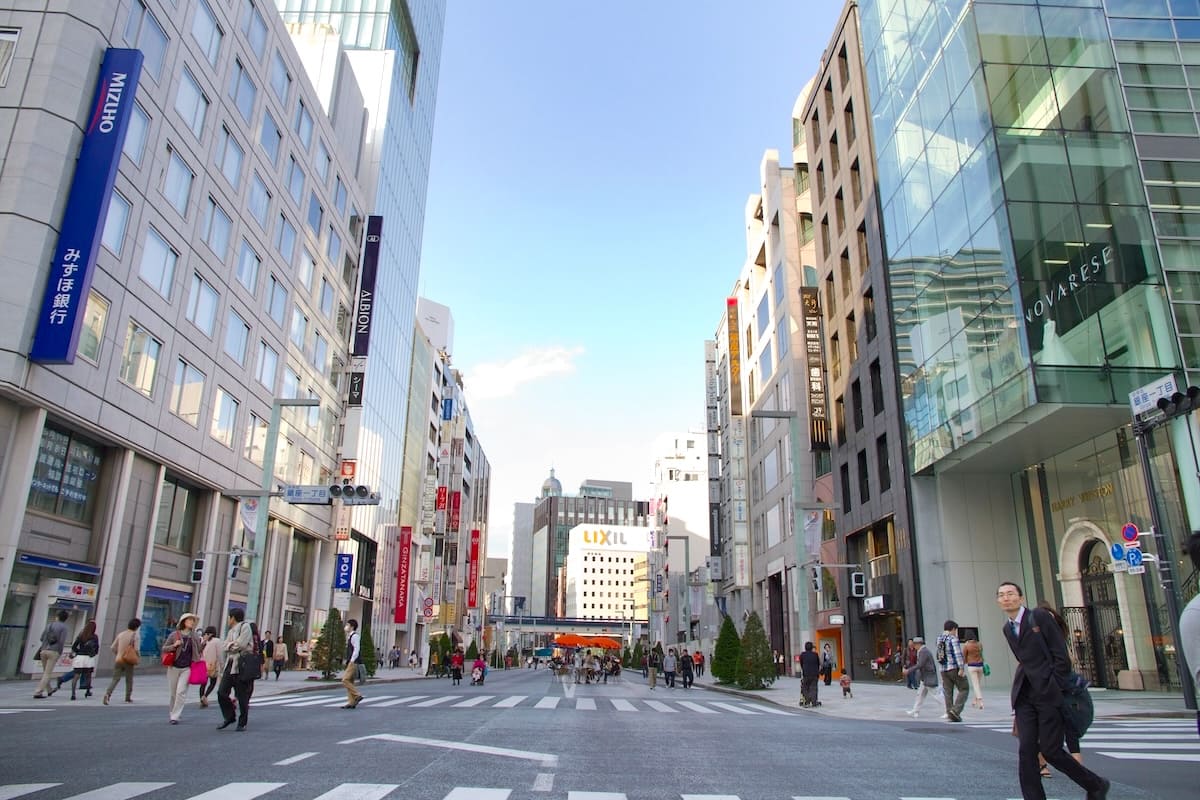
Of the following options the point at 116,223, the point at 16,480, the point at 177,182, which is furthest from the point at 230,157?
the point at 16,480

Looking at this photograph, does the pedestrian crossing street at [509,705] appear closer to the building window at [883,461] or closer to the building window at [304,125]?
the building window at [883,461]

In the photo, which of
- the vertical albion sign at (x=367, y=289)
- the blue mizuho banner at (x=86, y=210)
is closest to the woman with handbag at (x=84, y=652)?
the blue mizuho banner at (x=86, y=210)

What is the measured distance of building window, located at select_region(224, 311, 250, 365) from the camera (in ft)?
110

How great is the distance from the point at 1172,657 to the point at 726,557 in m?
47.7

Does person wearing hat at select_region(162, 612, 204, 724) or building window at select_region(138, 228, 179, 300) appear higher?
building window at select_region(138, 228, 179, 300)

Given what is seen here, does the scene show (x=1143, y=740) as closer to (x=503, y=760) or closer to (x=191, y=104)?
(x=503, y=760)

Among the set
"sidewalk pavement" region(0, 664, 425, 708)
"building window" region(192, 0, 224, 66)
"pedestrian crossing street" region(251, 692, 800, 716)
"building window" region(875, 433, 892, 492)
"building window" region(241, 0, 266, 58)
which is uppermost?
"building window" region(241, 0, 266, 58)

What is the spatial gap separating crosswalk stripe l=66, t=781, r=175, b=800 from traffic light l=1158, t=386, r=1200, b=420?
16.9 m

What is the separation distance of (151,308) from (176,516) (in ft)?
26.6

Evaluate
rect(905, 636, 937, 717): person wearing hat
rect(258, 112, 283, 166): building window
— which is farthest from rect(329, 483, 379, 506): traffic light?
rect(258, 112, 283, 166): building window

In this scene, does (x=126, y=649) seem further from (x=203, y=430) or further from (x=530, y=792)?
(x=203, y=430)

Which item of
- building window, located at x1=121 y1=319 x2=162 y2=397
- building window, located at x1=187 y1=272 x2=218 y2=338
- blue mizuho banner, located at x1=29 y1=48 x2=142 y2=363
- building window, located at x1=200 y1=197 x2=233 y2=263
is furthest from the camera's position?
building window, located at x1=200 y1=197 x2=233 y2=263

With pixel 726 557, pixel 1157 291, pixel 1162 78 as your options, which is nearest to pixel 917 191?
pixel 1162 78

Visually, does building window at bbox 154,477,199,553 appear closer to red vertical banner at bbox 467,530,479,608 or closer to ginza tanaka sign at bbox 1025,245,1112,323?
ginza tanaka sign at bbox 1025,245,1112,323
